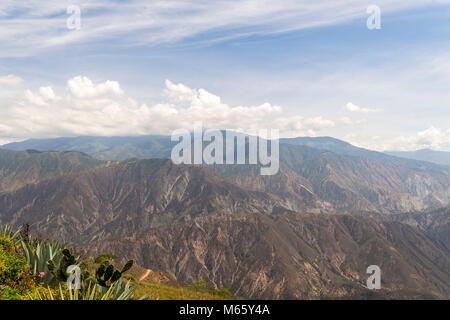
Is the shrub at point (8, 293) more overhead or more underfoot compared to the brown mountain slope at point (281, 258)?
more overhead

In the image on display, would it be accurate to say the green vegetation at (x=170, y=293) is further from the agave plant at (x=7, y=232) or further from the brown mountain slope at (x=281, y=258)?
the brown mountain slope at (x=281, y=258)

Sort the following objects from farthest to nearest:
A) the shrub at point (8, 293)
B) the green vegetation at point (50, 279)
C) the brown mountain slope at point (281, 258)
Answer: the brown mountain slope at point (281, 258)
the green vegetation at point (50, 279)
the shrub at point (8, 293)

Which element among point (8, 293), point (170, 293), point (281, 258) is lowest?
point (281, 258)

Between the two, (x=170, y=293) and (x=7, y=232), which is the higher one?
(x=7, y=232)

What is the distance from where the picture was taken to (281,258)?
162 meters

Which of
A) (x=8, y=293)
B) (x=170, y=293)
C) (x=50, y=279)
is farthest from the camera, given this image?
(x=170, y=293)

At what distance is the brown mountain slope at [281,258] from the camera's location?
152 meters

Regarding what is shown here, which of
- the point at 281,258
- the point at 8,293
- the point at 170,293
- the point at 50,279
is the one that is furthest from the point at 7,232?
the point at 281,258

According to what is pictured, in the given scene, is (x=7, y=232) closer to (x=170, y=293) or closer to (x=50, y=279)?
(x=50, y=279)

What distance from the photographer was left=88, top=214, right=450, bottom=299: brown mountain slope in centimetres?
15200

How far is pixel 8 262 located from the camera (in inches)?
525

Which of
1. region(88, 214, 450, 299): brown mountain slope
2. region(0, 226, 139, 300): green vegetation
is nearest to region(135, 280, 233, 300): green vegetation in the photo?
region(0, 226, 139, 300): green vegetation

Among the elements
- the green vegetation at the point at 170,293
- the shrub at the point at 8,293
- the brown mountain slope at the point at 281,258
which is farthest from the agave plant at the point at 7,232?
the brown mountain slope at the point at 281,258
